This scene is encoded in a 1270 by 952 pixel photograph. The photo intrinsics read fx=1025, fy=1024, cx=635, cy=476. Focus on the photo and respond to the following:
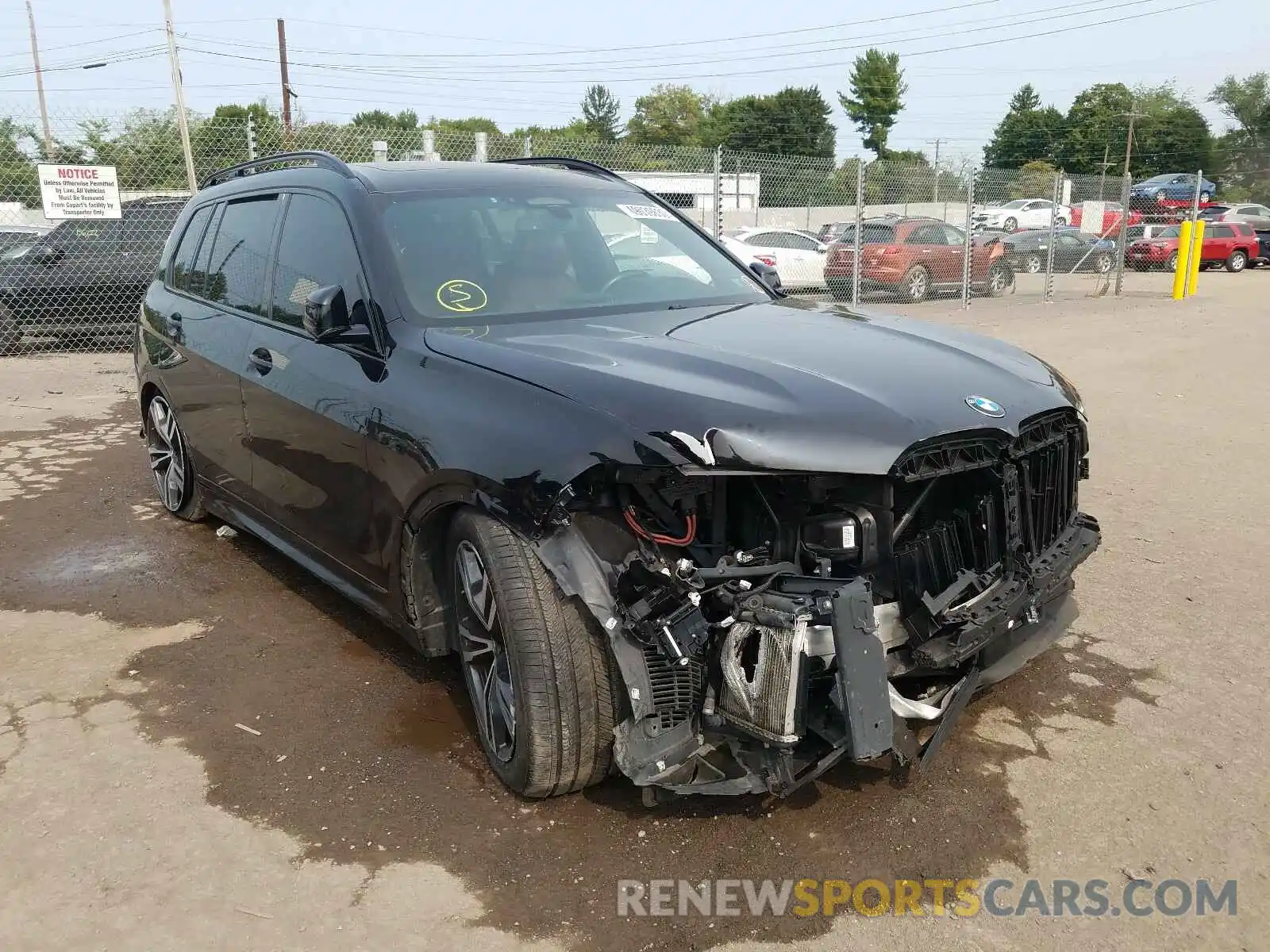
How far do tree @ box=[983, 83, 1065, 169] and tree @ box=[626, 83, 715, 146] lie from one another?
34.4 m

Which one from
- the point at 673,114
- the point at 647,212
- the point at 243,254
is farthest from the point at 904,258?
the point at 673,114

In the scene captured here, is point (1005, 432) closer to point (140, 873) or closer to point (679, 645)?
point (679, 645)

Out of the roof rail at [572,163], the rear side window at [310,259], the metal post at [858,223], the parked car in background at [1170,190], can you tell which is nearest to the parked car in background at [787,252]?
the metal post at [858,223]

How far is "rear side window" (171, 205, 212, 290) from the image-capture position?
5207 millimetres

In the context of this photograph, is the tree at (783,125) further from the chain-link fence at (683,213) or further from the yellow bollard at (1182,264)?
the yellow bollard at (1182,264)

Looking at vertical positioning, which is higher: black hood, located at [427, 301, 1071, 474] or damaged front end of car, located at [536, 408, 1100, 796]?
black hood, located at [427, 301, 1071, 474]

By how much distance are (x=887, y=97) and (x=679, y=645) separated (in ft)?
286

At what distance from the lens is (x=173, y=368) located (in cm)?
519

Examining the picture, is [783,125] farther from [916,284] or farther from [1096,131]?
[916,284]

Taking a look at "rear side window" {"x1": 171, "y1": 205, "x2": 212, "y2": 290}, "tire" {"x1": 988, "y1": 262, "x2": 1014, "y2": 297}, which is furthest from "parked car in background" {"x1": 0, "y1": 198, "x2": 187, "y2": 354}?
"tire" {"x1": 988, "y1": 262, "x2": 1014, "y2": 297}

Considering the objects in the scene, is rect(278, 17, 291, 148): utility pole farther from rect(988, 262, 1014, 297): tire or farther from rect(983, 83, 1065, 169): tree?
rect(983, 83, 1065, 169): tree

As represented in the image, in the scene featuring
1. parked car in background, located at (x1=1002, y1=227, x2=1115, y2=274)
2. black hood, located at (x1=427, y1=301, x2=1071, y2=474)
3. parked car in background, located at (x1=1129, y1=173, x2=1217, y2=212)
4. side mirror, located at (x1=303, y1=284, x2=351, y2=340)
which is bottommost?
parked car in background, located at (x1=1002, y1=227, x2=1115, y2=274)

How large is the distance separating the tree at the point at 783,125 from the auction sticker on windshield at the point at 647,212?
231ft

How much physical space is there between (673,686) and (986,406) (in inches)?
46.9
